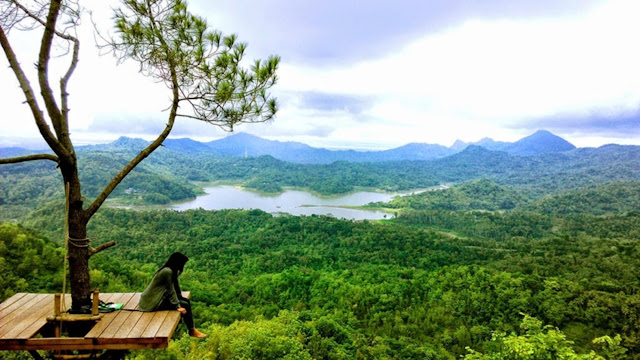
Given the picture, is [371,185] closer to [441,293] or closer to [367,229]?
[367,229]

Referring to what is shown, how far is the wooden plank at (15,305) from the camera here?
2.60 m

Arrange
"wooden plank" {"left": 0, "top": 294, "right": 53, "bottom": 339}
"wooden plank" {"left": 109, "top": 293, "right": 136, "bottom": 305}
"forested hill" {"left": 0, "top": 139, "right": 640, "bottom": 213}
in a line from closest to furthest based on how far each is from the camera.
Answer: "wooden plank" {"left": 0, "top": 294, "right": 53, "bottom": 339} → "wooden plank" {"left": 109, "top": 293, "right": 136, "bottom": 305} → "forested hill" {"left": 0, "top": 139, "right": 640, "bottom": 213}

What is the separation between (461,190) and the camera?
8900 centimetres

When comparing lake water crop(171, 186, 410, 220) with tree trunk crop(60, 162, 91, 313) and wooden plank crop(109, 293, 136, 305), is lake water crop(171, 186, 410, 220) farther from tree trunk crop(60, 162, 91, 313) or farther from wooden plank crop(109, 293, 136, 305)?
tree trunk crop(60, 162, 91, 313)

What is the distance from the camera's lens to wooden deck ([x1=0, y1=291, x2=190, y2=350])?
2.28 metres

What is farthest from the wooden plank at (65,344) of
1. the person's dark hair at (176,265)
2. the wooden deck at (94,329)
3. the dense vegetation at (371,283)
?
the dense vegetation at (371,283)

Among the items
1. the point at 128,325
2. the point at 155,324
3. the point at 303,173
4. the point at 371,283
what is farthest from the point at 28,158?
the point at 303,173

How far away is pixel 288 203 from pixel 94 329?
7450cm

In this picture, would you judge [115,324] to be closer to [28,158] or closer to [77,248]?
[77,248]

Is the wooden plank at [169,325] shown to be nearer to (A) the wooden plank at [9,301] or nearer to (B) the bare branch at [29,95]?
(A) the wooden plank at [9,301]

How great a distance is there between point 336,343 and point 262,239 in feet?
92.3

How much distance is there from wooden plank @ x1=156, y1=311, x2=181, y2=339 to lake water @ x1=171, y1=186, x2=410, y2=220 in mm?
56644

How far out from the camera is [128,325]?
253cm

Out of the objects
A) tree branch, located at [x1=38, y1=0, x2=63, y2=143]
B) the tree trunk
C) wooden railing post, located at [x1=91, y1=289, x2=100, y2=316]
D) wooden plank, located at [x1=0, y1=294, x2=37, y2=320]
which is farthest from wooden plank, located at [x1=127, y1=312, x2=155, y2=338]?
tree branch, located at [x1=38, y1=0, x2=63, y2=143]
